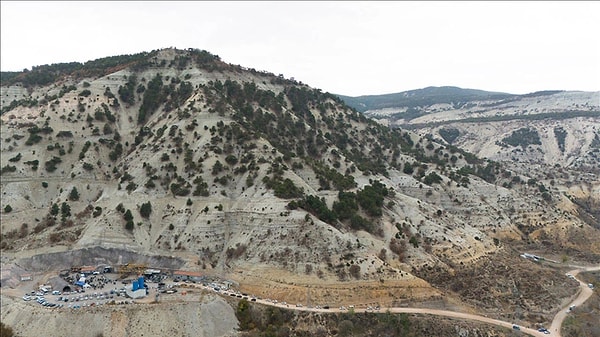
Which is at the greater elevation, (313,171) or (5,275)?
(313,171)

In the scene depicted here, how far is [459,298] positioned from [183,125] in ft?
226

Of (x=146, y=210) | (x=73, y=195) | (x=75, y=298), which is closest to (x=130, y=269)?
(x=75, y=298)

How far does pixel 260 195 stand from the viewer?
81.4 metres

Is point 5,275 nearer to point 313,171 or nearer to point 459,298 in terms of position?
point 313,171

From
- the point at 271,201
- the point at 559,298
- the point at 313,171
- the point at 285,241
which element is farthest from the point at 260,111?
the point at 559,298

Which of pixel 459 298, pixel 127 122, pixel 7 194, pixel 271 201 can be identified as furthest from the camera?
pixel 127 122

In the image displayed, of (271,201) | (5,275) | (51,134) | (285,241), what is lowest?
(5,275)

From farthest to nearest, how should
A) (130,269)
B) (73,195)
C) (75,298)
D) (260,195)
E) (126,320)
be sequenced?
(73,195) → (260,195) → (130,269) → (75,298) → (126,320)

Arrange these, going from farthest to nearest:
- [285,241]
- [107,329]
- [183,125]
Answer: [183,125]
[285,241]
[107,329]

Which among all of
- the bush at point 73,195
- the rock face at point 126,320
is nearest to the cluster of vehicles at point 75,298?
the rock face at point 126,320

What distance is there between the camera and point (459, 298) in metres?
64.8

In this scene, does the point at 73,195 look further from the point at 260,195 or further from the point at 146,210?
the point at 260,195

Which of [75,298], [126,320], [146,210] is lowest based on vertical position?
[126,320]

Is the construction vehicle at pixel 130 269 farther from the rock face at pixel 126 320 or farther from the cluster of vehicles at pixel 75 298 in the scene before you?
the rock face at pixel 126 320
